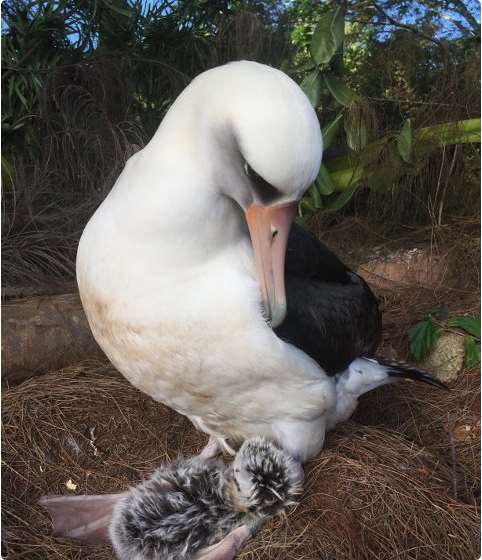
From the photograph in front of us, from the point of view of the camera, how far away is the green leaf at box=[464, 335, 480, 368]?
3.37 metres

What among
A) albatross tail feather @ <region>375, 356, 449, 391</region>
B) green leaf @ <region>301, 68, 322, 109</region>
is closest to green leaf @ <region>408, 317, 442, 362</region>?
albatross tail feather @ <region>375, 356, 449, 391</region>

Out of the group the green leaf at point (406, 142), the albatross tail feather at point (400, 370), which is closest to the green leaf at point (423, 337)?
the albatross tail feather at point (400, 370)

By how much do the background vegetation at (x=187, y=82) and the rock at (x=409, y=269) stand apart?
0.30 metres

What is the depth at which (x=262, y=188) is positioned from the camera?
1.73 metres

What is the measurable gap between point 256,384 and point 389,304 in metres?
2.09

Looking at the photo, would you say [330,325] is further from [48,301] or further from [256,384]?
[48,301]

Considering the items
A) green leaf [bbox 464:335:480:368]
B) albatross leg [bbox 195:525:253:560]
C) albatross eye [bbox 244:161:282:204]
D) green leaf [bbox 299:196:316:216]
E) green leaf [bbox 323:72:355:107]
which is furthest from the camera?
green leaf [bbox 299:196:316:216]

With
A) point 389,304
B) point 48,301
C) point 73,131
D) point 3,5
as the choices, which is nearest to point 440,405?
point 389,304

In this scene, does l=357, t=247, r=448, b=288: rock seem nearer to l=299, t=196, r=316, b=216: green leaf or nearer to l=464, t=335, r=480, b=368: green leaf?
l=299, t=196, r=316, b=216: green leaf

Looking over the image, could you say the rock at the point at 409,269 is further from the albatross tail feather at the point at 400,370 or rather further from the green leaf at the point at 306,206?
the albatross tail feather at the point at 400,370

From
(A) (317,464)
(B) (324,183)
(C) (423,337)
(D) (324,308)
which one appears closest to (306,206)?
(B) (324,183)

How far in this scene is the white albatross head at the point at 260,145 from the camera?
1.56 meters

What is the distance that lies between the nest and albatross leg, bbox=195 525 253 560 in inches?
1.6

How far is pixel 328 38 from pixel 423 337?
1727 millimetres
